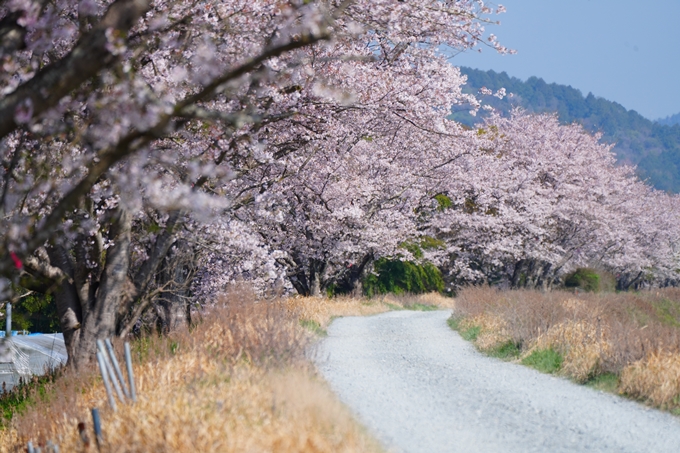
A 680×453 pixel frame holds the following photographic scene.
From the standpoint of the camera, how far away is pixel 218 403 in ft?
19.3

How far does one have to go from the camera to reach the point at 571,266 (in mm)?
43531

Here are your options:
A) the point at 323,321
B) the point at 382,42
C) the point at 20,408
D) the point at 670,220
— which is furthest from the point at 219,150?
the point at 670,220

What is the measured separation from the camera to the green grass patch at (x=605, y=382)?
9562 mm

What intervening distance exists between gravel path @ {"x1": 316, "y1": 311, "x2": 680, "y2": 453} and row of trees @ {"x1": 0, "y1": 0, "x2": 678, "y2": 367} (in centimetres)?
313

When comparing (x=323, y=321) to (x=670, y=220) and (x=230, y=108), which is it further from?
(x=670, y=220)

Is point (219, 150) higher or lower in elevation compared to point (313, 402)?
higher

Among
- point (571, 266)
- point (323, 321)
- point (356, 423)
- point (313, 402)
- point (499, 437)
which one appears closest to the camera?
point (313, 402)

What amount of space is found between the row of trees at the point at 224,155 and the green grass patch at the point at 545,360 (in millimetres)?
4137

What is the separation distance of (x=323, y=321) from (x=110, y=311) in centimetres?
810

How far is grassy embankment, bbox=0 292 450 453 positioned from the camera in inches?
213

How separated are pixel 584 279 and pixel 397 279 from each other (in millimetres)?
15540

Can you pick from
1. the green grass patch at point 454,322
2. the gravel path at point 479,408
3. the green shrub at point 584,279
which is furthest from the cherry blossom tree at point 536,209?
the gravel path at point 479,408

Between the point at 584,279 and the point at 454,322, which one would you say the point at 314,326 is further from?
the point at 584,279

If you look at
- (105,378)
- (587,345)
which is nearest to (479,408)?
(587,345)
